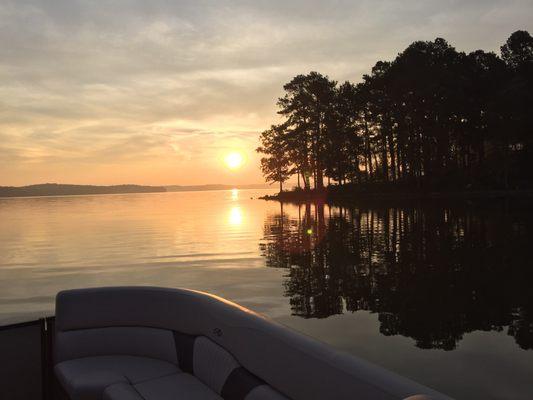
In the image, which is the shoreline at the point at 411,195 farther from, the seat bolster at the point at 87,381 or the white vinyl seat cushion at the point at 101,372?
the seat bolster at the point at 87,381

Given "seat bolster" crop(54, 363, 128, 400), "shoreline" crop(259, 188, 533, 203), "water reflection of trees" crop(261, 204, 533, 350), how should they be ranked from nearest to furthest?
"seat bolster" crop(54, 363, 128, 400) → "water reflection of trees" crop(261, 204, 533, 350) → "shoreline" crop(259, 188, 533, 203)

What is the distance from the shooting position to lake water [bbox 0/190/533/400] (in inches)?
274

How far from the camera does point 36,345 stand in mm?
4594

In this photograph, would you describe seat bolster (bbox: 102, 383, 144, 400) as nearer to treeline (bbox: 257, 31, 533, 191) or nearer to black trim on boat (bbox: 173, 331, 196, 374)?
black trim on boat (bbox: 173, 331, 196, 374)

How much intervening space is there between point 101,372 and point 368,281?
899cm

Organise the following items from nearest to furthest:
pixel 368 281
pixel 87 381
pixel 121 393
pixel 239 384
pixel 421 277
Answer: pixel 239 384 < pixel 121 393 < pixel 87 381 < pixel 368 281 < pixel 421 277

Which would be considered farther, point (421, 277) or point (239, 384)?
point (421, 277)

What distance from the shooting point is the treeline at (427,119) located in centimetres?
5622

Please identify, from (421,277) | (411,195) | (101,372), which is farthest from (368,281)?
(411,195)

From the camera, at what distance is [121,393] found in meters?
3.97

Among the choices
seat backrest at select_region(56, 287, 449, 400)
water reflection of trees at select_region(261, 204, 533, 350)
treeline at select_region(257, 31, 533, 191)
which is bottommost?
water reflection of trees at select_region(261, 204, 533, 350)

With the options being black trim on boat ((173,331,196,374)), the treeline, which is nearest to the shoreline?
the treeline

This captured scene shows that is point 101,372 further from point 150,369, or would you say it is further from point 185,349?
point 185,349

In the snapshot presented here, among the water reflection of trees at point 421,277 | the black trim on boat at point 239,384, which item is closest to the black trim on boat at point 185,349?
the black trim on boat at point 239,384
